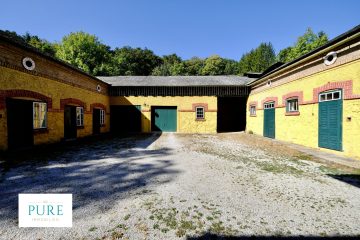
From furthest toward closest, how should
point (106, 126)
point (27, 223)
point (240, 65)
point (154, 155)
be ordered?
point (240, 65) < point (106, 126) < point (154, 155) < point (27, 223)

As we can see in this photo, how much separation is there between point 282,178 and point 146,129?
1374cm

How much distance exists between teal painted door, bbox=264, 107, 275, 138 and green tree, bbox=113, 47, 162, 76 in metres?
39.3

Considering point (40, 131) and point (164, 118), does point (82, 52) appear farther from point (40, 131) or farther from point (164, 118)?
point (40, 131)

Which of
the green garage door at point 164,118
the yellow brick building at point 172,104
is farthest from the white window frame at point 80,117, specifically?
the green garage door at point 164,118

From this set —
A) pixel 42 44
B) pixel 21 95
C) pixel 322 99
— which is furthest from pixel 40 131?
pixel 42 44

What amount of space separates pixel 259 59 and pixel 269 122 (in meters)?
40.3

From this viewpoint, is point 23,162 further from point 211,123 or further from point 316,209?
point 211,123

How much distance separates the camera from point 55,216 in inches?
118

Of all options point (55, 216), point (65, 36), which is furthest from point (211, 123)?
point (65, 36)

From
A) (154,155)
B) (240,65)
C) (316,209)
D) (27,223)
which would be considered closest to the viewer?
(27,223)

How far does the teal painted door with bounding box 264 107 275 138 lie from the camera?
12827 mm

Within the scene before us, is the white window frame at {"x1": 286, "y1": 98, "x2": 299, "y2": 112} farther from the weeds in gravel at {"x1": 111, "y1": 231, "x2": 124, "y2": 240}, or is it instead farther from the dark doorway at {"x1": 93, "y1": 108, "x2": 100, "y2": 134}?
the dark doorway at {"x1": 93, "y1": 108, "x2": 100, "y2": 134}

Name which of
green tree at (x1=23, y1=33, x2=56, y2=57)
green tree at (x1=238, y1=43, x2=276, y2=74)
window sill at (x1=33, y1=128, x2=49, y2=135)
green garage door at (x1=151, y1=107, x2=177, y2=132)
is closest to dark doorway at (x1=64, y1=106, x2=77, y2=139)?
window sill at (x1=33, y1=128, x2=49, y2=135)

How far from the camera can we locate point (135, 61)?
52.0m
